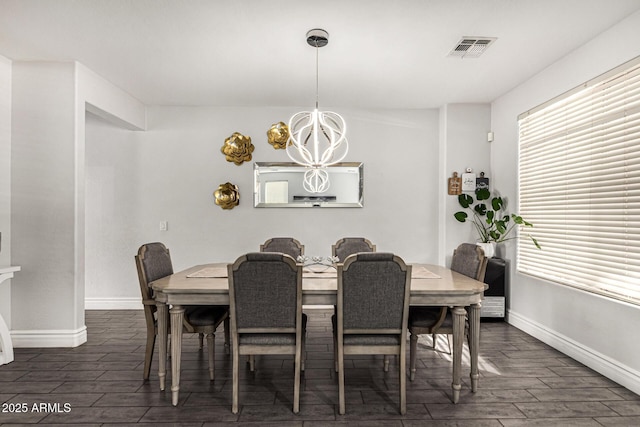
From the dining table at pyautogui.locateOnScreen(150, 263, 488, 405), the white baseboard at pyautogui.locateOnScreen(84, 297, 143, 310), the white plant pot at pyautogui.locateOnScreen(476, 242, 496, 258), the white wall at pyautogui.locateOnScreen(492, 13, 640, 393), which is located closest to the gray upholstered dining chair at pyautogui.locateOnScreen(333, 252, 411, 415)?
the dining table at pyautogui.locateOnScreen(150, 263, 488, 405)

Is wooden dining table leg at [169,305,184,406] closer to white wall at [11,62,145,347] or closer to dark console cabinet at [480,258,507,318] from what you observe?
white wall at [11,62,145,347]

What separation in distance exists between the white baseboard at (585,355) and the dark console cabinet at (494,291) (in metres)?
0.23

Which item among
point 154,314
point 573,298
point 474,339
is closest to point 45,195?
point 154,314

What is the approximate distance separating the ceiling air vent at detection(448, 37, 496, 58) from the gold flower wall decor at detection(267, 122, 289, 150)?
2193 mm

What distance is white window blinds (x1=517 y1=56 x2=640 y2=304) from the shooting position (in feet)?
8.80

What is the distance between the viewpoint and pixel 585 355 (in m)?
3.01

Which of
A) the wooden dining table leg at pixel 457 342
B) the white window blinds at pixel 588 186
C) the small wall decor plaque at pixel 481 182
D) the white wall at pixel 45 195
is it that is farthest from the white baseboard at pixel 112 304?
the white window blinds at pixel 588 186

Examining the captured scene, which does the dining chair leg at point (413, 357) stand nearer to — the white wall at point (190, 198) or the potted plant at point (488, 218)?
the potted plant at point (488, 218)

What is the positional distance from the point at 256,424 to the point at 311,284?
0.85 metres

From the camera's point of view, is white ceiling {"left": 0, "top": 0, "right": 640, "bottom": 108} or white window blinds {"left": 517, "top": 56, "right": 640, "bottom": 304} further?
white window blinds {"left": 517, "top": 56, "right": 640, "bottom": 304}

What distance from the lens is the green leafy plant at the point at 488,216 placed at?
13.8 ft

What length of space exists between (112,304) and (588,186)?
5.25 metres

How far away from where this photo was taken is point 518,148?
4.12 m

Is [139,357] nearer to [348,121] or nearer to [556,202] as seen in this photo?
[348,121]
